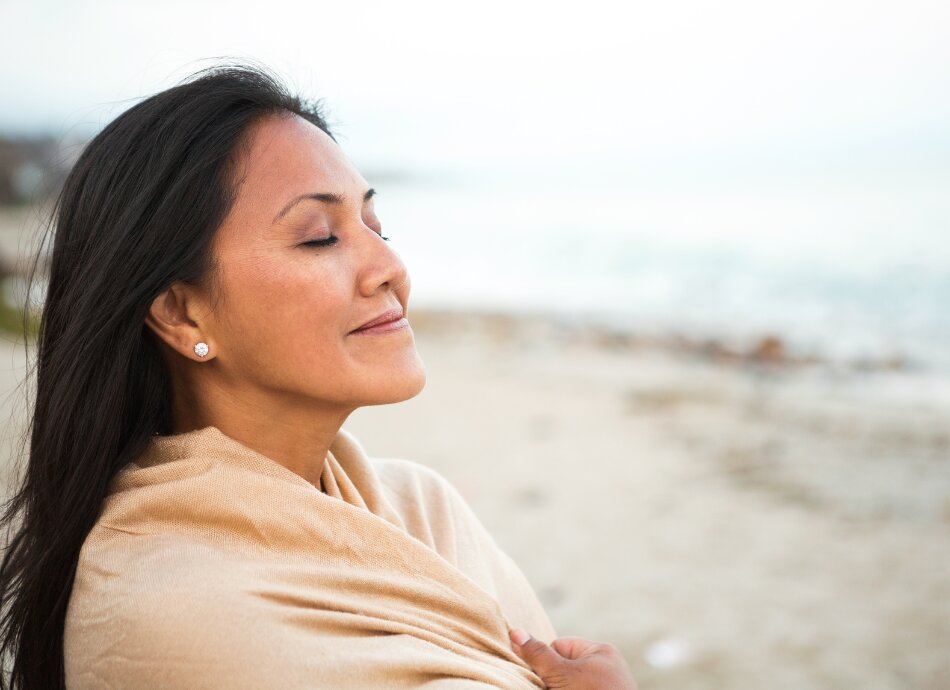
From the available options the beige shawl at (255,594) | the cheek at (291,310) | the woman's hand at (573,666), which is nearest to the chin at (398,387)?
the cheek at (291,310)

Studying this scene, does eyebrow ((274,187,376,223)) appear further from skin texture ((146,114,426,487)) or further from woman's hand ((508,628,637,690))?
woman's hand ((508,628,637,690))

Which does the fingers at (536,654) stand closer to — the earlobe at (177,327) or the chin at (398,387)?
the chin at (398,387)

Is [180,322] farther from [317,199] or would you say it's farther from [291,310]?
[317,199]

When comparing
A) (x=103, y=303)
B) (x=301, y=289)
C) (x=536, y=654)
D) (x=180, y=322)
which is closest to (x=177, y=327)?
(x=180, y=322)

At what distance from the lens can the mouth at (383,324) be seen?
5.36ft

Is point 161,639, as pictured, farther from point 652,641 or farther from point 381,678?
point 652,641

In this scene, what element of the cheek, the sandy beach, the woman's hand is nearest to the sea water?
the sandy beach

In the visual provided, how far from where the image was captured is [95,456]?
1534 millimetres

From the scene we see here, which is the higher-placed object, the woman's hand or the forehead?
the forehead

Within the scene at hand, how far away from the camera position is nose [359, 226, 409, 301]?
5.35 ft

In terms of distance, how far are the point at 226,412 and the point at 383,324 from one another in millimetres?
361

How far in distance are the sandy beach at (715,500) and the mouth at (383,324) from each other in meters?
0.92

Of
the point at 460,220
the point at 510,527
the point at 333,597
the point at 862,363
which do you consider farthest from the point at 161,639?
the point at 460,220

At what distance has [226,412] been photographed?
1.70m
